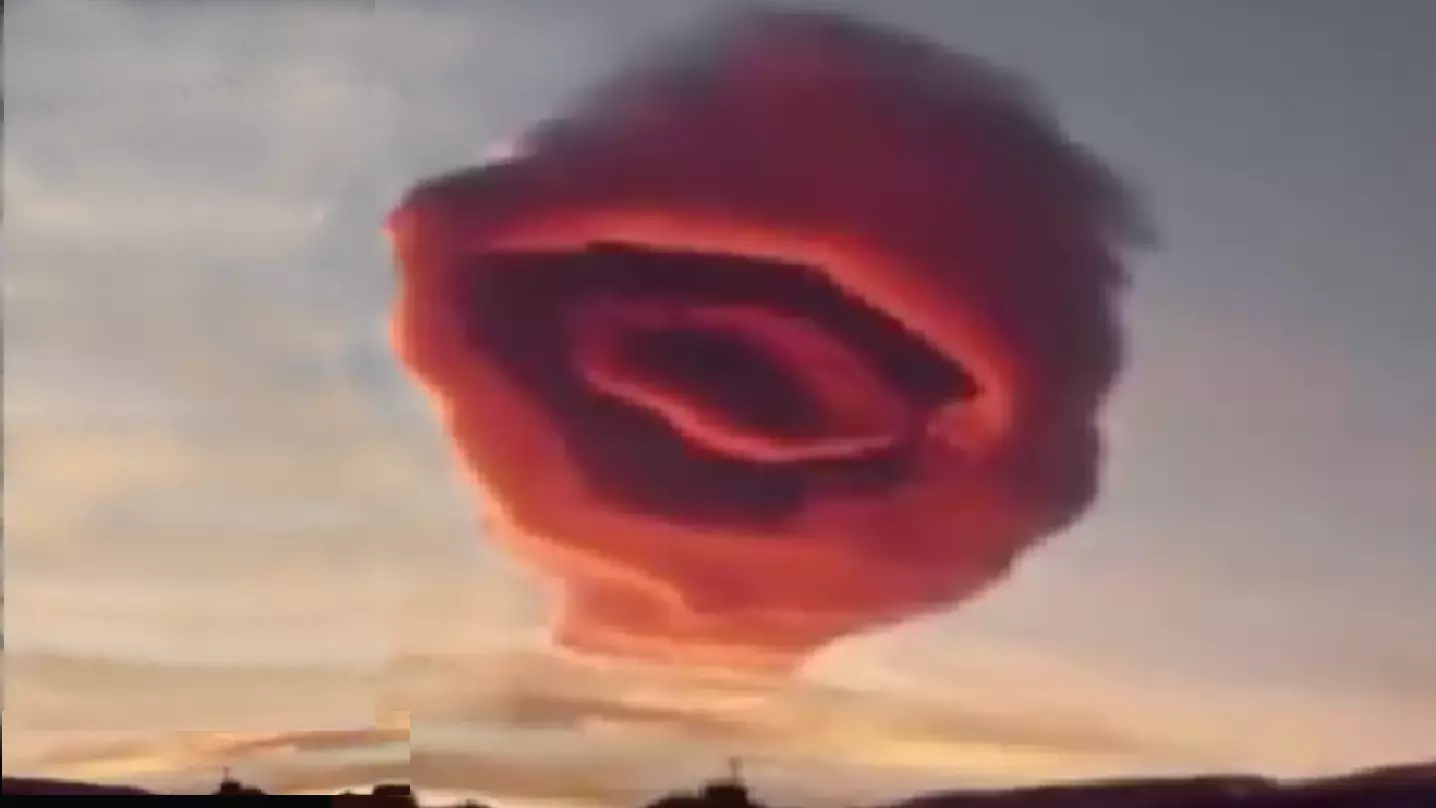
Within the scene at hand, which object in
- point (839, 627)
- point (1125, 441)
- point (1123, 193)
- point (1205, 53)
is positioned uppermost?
point (1205, 53)

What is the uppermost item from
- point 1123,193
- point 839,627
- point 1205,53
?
point 1205,53

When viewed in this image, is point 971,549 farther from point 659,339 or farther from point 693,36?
point 693,36

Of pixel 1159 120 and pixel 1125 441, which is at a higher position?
pixel 1159 120

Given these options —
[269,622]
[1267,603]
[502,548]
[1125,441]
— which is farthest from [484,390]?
[1267,603]

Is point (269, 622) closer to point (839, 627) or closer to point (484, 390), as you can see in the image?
point (484, 390)

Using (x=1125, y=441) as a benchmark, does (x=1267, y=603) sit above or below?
below

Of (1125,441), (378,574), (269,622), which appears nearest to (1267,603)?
(1125,441)

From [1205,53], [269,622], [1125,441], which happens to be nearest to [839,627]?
[1125,441]

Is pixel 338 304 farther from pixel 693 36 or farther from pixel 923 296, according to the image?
pixel 923 296
